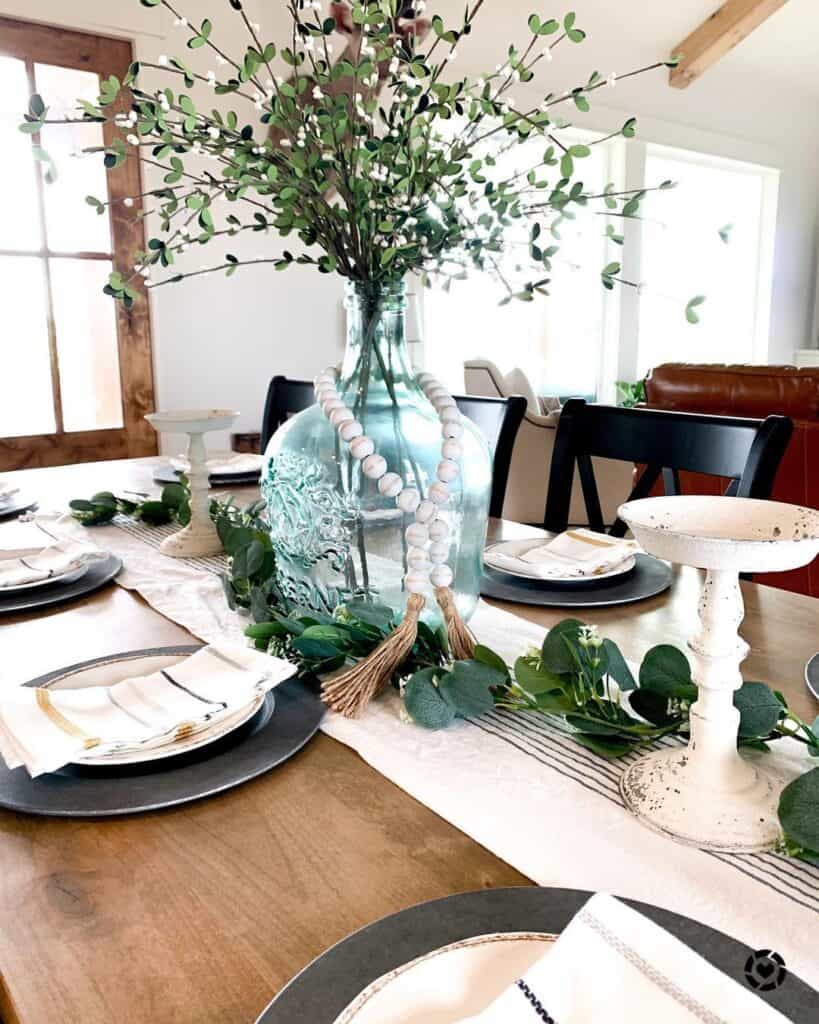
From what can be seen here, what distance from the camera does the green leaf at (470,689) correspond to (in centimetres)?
69

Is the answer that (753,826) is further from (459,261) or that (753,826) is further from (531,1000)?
(459,261)

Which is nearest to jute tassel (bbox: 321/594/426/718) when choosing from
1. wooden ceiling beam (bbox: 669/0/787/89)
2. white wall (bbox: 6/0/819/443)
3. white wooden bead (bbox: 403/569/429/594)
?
white wooden bead (bbox: 403/569/429/594)

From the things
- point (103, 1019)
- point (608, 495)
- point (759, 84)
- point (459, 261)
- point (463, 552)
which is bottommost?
point (608, 495)

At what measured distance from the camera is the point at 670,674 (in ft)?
2.15

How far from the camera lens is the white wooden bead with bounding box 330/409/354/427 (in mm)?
751

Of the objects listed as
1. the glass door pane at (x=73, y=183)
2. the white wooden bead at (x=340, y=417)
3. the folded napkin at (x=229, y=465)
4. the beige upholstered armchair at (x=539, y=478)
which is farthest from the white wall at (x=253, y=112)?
the white wooden bead at (x=340, y=417)

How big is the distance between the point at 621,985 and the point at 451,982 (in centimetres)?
8

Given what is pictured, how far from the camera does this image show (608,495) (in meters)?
3.78

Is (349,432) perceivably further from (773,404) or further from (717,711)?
(773,404)

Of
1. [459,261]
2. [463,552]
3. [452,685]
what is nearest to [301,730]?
[452,685]

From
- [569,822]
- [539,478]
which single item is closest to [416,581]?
[569,822]

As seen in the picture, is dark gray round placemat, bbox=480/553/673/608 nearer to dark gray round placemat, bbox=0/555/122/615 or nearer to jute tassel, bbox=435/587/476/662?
jute tassel, bbox=435/587/476/662

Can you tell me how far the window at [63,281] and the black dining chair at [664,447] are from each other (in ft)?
8.99

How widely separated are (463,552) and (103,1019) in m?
0.52
